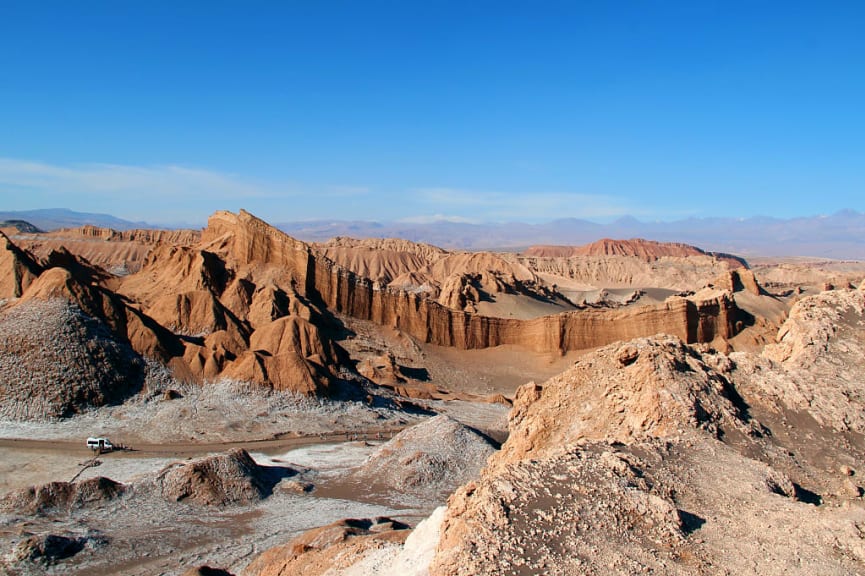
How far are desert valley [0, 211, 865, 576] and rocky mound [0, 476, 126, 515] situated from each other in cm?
7

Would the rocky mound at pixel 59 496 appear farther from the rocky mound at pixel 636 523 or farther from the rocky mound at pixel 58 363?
the rocky mound at pixel 636 523

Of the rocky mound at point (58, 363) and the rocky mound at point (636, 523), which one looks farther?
the rocky mound at point (58, 363)

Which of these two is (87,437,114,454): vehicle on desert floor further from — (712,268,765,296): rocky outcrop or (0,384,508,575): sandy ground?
(712,268,765,296): rocky outcrop

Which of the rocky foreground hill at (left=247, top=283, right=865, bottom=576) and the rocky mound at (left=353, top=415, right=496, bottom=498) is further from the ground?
the rocky foreground hill at (left=247, top=283, right=865, bottom=576)

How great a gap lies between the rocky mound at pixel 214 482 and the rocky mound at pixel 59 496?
1427mm

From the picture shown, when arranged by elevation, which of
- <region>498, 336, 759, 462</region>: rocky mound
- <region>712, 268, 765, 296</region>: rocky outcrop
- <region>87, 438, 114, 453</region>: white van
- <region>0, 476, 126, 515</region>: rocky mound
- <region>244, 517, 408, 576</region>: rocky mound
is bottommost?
<region>87, 438, 114, 453</region>: white van

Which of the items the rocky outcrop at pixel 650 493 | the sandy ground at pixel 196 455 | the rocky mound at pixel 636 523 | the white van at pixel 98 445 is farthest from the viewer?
the white van at pixel 98 445

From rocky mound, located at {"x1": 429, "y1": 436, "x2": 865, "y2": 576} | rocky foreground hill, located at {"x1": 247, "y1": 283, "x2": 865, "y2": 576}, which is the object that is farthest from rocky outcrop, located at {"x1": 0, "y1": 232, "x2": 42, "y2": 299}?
rocky mound, located at {"x1": 429, "y1": 436, "x2": 865, "y2": 576}

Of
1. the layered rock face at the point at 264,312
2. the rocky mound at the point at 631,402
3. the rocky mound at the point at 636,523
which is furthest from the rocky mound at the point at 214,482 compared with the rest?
the rocky mound at the point at 636,523

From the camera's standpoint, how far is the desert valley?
8.98 metres

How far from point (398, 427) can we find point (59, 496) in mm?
15189

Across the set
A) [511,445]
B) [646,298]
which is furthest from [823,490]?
[646,298]

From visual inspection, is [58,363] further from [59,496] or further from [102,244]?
[102,244]

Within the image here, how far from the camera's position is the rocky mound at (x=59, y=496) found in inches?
703
